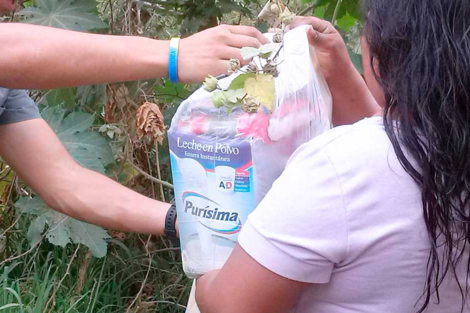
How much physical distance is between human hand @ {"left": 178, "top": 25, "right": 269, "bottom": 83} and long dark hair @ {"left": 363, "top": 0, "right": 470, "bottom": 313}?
1.20ft

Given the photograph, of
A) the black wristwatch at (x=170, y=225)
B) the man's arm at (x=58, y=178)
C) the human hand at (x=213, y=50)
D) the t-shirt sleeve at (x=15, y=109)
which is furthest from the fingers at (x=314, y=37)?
the t-shirt sleeve at (x=15, y=109)

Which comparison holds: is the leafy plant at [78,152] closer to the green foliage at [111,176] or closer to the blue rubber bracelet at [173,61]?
the green foliage at [111,176]

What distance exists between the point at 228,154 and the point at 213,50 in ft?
0.88

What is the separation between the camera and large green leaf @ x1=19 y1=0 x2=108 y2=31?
245 cm

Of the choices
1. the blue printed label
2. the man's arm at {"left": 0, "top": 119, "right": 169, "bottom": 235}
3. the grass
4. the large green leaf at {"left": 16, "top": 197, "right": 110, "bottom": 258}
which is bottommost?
the grass

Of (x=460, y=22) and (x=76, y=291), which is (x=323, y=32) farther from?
(x=76, y=291)

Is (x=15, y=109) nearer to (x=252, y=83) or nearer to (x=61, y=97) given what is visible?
(x=61, y=97)

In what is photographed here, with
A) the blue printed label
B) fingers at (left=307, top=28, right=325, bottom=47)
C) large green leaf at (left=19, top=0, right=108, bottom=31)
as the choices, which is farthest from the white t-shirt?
large green leaf at (left=19, top=0, right=108, bottom=31)

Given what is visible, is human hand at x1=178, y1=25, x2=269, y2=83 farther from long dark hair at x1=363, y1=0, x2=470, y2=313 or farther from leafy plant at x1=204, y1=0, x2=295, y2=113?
long dark hair at x1=363, y1=0, x2=470, y2=313

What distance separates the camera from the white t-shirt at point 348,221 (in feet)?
3.11

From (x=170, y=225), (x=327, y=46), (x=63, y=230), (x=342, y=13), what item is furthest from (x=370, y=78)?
(x=63, y=230)

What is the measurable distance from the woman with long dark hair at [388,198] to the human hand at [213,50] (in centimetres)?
33

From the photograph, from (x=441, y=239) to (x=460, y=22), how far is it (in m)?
0.32

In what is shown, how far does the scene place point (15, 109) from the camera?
74.8 inches
